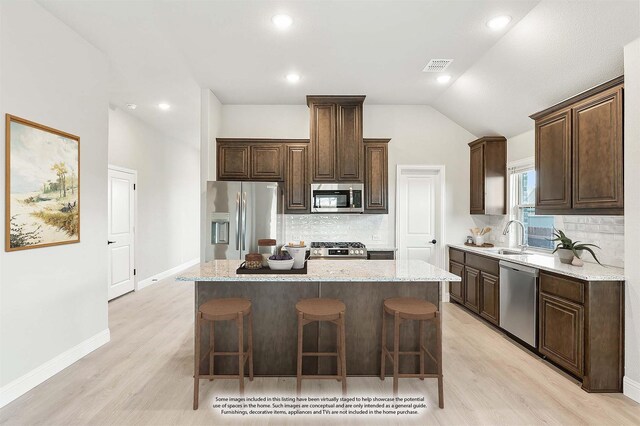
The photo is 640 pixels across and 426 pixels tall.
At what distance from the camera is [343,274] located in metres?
2.40

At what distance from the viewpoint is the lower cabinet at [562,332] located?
8.39 feet

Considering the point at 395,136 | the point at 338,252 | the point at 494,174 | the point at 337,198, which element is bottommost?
the point at 338,252

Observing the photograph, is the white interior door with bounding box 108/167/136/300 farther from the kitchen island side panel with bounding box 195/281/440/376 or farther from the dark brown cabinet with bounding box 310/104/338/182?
the kitchen island side panel with bounding box 195/281/440/376

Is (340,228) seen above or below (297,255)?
above

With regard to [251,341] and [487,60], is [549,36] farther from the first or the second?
[251,341]

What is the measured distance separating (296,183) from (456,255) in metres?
2.57

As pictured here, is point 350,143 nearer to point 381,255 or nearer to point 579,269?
point 381,255

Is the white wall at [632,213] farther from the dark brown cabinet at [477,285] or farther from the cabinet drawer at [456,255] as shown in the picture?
the cabinet drawer at [456,255]

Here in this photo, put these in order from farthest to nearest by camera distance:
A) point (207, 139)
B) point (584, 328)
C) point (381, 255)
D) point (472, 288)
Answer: point (381, 255)
point (207, 139)
point (472, 288)
point (584, 328)

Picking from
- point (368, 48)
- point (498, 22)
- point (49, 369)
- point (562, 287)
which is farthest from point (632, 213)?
point (49, 369)

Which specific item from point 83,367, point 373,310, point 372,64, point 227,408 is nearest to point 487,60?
point 372,64

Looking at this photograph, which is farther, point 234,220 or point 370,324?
point 234,220

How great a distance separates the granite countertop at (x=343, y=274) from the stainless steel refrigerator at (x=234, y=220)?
1.13 meters

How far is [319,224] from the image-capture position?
16.1ft
